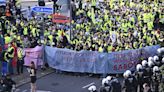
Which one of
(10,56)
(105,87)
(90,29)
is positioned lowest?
(105,87)

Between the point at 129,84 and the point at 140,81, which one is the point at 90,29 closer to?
the point at 140,81

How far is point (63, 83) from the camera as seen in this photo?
1981cm

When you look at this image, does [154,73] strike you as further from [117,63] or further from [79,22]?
[79,22]

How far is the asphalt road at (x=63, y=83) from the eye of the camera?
19047 millimetres

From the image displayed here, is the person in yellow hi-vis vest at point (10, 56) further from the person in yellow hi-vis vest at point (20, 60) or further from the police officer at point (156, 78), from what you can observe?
the police officer at point (156, 78)

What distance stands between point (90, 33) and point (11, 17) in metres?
5.88

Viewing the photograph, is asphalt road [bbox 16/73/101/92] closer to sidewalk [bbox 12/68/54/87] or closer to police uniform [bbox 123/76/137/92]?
sidewalk [bbox 12/68/54/87]

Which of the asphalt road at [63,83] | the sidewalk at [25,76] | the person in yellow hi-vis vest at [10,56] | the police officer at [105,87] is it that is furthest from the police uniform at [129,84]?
the person in yellow hi-vis vest at [10,56]

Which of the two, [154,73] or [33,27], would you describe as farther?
[33,27]

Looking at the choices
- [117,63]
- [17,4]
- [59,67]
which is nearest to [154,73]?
[117,63]

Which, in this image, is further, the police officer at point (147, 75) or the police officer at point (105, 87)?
the police officer at point (147, 75)

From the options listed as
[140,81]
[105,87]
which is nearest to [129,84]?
[140,81]

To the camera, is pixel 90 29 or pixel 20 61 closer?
pixel 20 61

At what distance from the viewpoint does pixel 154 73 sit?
661 inches
